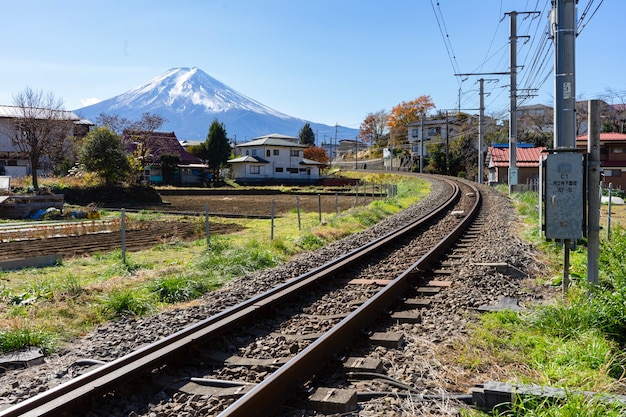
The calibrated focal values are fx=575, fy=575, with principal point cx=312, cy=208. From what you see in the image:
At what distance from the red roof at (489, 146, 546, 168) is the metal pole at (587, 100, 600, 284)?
1708 inches

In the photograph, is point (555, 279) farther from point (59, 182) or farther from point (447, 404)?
point (59, 182)

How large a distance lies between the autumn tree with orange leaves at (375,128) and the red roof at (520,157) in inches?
1574

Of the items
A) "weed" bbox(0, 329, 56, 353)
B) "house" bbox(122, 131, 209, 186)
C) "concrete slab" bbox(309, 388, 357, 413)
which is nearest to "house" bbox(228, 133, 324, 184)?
"house" bbox(122, 131, 209, 186)

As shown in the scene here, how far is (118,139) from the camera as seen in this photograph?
119 ft

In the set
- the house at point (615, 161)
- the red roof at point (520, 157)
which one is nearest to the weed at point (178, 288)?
the red roof at point (520, 157)

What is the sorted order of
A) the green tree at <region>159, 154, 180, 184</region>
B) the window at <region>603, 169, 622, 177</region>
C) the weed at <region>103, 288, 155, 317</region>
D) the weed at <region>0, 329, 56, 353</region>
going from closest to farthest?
1. the weed at <region>0, 329, 56, 353</region>
2. the weed at <region>103, 288, 155, 317</region>
3. the window at <region>603, 169, 622, 177</region>
4. the green tree at <region>159, 154, 180, 184</region>

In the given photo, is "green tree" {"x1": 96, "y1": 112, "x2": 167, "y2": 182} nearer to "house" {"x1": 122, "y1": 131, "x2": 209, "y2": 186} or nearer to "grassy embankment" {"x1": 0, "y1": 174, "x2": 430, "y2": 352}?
"house" {"x1": 122, "y1": 131, "x2": 209, "y2": 186}

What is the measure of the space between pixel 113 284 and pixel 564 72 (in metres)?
6.93

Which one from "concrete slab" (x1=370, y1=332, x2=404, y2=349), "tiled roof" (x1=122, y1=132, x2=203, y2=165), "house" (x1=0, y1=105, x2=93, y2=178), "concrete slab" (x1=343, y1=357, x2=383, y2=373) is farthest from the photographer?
"tiled roof" (x1=122, y1=132, x2=203, y2=165)

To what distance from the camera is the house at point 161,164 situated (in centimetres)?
5241

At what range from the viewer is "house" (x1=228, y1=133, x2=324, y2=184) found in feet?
216

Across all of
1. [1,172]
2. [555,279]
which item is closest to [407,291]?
[555,279]

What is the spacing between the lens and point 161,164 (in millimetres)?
56219

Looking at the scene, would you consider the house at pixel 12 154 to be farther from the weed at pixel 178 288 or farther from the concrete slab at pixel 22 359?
the concrete slab at pixel 22 359
